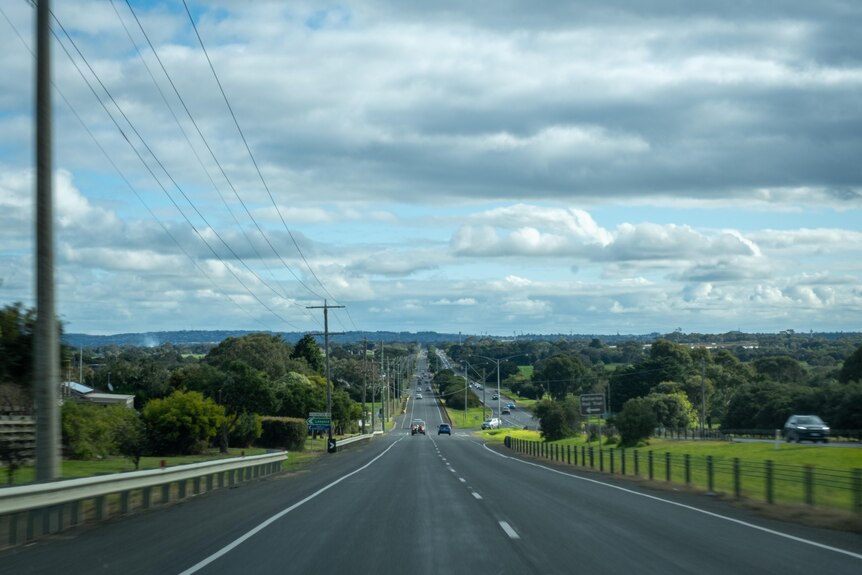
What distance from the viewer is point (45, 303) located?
57.7 ft

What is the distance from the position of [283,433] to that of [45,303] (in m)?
65.8

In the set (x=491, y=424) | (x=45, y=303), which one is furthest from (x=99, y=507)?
(x=491, y=424)

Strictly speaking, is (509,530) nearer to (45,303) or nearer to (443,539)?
(443,539)

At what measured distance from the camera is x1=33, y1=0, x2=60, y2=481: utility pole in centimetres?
1733

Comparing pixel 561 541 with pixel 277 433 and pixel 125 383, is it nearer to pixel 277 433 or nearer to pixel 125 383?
pixel 277 433

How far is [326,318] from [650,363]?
80.5 metres

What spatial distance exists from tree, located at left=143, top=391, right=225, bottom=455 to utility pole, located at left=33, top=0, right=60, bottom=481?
45.8 metres

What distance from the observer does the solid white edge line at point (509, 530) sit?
1559 centimetres

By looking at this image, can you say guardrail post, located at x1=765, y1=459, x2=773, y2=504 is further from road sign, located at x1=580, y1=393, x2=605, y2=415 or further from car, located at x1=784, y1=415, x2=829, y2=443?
car, located at x1=784, y1=415, x2=829, y2=443

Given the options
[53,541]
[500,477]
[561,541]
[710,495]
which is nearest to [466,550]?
[561,541]

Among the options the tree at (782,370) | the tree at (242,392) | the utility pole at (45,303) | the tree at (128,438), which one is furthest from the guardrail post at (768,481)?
the tree at (782,370)

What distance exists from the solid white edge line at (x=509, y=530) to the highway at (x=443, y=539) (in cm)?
2

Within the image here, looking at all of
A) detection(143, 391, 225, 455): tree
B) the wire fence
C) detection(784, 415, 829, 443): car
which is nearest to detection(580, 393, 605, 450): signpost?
detection(784, 415, 829, 443): car

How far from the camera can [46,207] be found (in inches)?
710
